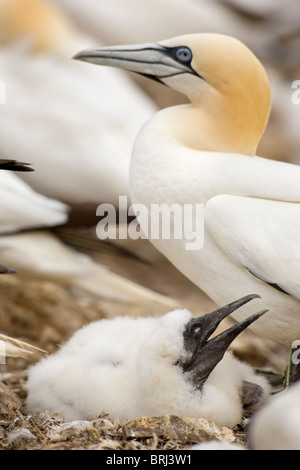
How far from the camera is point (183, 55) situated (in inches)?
140

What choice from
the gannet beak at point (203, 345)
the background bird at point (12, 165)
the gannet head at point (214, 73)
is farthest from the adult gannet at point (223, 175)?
the background bird at point (12, 165)

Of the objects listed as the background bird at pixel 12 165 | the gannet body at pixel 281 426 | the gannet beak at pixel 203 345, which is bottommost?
the gannet body at pixel 281 426

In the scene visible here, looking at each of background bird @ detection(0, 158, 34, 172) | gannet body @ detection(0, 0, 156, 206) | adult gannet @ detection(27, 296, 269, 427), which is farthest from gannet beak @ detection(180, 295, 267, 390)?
gannet body @ detection(0, 0, 156, 206)

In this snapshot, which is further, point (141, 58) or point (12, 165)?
point (141, 58)

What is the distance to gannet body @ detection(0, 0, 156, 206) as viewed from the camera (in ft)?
14.7

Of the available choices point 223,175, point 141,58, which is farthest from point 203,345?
point 141,58

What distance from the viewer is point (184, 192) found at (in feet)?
10.7

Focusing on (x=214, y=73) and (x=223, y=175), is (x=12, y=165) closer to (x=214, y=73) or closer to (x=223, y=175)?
(x=223, y=175)

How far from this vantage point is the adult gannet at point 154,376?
3.09m

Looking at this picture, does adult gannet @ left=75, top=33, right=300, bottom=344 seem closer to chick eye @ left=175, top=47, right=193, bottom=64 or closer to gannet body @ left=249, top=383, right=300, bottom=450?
chick eye @ left=175, top=47, right=193, bottom=64

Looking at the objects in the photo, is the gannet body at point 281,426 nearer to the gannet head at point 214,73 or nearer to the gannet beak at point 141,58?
the gannet head at point 214,73

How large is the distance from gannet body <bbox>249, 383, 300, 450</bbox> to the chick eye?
161 centimetres

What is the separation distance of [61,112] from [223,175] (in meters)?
1.88
